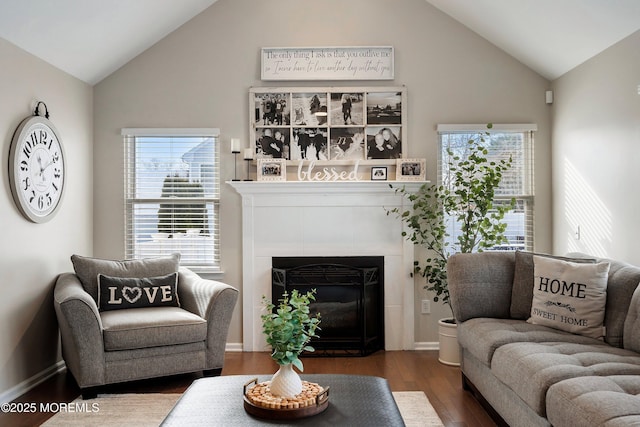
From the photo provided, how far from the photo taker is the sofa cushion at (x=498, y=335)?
2.98 metres

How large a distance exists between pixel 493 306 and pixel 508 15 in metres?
2.24

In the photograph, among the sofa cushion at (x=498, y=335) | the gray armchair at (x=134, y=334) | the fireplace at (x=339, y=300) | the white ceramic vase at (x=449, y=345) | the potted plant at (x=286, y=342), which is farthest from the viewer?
the fireplace at (x=339, y=300)

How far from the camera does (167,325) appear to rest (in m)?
3.70

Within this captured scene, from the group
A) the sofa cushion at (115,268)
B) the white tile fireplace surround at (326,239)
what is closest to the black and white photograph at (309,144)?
the white tile fireplace surround at (326,239)

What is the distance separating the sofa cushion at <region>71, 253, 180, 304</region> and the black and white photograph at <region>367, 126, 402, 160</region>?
74.3 inches

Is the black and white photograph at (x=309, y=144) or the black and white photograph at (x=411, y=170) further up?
the black and white photograph at (x=309, y=144)

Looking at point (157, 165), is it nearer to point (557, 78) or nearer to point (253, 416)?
point (253, 416)

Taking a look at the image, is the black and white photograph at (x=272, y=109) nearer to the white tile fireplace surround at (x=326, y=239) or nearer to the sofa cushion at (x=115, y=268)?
the white tile fireplace surround at (x=326, y=239)

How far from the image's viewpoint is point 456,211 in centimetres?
483

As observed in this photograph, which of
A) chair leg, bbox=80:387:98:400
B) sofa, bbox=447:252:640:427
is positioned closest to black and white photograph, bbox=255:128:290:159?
sofa, bbox=447:252:640:427

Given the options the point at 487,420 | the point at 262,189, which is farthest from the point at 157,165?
the point at 487,420

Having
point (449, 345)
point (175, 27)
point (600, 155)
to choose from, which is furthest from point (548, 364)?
point (175, 27)

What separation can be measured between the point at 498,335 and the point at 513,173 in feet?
7.38

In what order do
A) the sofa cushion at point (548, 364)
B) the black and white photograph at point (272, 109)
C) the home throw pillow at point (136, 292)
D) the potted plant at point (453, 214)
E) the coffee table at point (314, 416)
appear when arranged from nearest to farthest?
1. the coffee table at point (314, 416)
2. the sofa cushion at point (548, 364)
3. the home throw pillow at point (136, 292)
4. the potted plant at point (453, 214)
5. the black and white photograph at point (272, 109)
